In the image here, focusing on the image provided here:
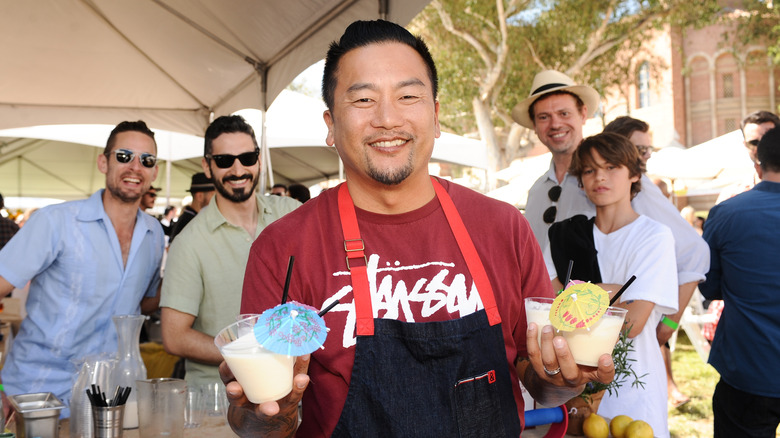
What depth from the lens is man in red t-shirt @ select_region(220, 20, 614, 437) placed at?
1562 millimetres

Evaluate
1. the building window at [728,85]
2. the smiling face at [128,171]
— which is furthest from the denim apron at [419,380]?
the building window at [728,85]

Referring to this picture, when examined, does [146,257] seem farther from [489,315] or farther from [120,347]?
[489,315]

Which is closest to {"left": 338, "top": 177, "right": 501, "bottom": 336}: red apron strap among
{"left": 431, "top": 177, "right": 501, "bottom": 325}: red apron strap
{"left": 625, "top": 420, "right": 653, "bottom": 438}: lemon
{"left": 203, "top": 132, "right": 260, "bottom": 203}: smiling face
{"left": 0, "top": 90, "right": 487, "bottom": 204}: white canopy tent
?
{"left": 431, "top": 177, "right": 501, "bottom": 325}: red apron strap

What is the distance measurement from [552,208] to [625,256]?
2.74ft

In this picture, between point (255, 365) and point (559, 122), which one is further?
point (559, 122)

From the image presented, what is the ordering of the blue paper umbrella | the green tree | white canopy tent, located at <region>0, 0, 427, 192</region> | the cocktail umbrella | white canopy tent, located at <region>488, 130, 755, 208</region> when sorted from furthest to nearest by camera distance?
the green tree, white canopy tent, located at <region>488, 130, 755, 208</region>, white canopy tent, located at <region>0, 0, 427, 192</region>, the cocktail umbrella, the blue paper umbrella

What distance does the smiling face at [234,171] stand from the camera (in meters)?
3.16

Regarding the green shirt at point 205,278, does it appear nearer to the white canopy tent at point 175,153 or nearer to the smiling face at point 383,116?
Answer: the smiling face at point 383,116

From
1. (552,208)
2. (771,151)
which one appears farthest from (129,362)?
(771,151)

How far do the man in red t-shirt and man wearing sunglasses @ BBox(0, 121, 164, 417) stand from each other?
5.46ft

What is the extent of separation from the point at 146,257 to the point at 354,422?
2.07m

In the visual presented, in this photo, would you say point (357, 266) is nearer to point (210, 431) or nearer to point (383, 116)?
point (383, 116)

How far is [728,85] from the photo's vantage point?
35031 mm

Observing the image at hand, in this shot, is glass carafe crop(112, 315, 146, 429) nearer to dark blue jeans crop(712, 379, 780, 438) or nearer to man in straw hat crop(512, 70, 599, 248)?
man in straw hat crop(512, 70, 599, 248)
